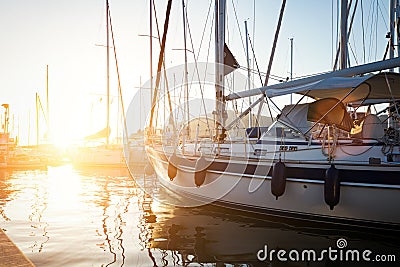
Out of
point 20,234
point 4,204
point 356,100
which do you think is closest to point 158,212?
point 20,234

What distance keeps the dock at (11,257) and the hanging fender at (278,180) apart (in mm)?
5867

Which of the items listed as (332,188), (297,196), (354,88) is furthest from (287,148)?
(354,88)

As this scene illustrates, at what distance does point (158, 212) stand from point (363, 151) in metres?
5.64

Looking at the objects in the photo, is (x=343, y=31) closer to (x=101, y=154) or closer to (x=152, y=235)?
(x=152, y=235)

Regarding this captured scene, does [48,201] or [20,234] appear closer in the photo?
[20,234]

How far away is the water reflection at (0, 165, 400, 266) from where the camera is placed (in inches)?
266

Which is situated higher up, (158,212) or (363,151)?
(363,151)

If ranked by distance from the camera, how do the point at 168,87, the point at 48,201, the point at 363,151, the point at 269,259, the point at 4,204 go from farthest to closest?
1. the point at 168,87
2. the point at 48,201
3. the point at 4,204
4. the point at 363,151
5. the point at 269,259

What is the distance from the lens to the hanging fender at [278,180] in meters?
9.16

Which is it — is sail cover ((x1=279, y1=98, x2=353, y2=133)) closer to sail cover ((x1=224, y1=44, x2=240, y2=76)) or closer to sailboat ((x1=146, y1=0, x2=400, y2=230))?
sailboat ((x1=146, y1=0, x2=400, y2=230))

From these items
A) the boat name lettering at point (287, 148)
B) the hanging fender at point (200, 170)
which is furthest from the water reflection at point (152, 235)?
the boat name lettering at point (287, 148)

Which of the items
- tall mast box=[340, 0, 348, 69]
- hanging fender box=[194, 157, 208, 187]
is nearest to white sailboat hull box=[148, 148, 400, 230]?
hanging fender box=[194, 157, 208, 187]

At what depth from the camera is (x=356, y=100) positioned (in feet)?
37.8

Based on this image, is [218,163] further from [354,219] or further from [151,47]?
[151,47]
